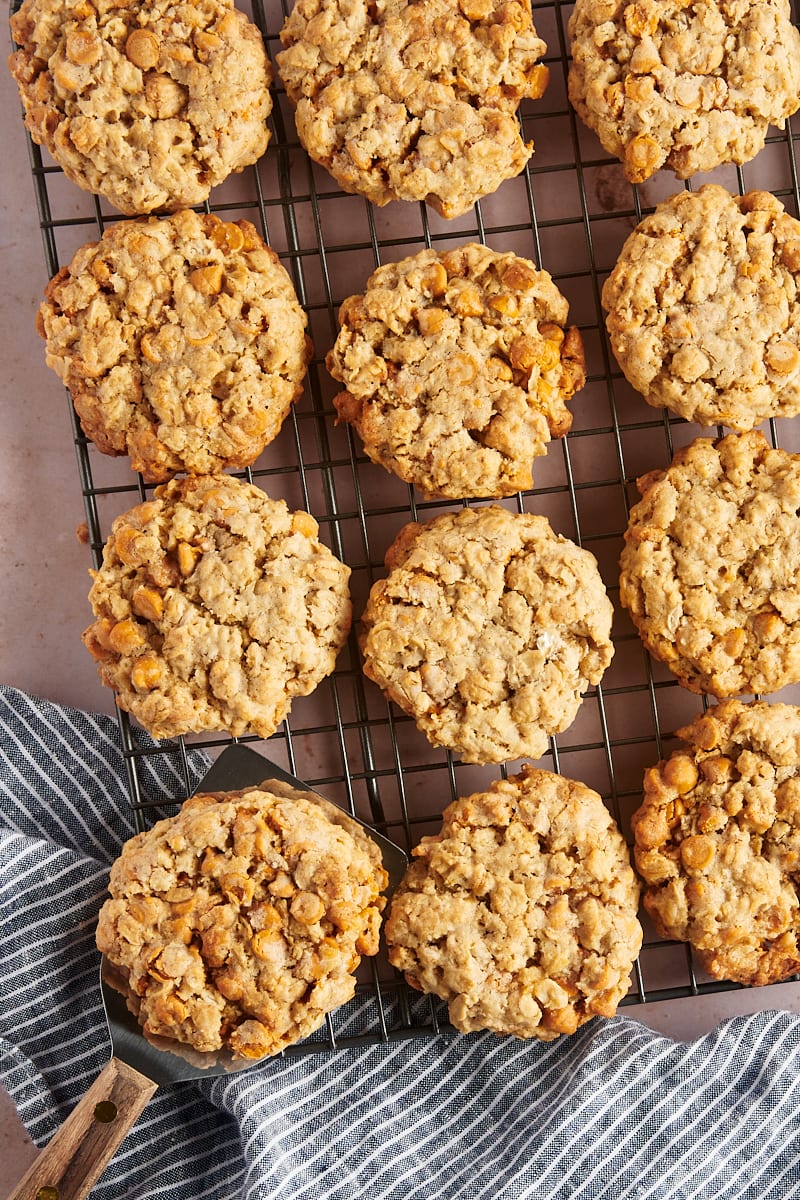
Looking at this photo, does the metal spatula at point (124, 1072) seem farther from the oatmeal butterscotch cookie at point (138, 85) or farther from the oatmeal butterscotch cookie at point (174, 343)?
the oatmeal butterscotch cookie at point (138, 85)

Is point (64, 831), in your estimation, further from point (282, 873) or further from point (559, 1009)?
point (559, 1009)

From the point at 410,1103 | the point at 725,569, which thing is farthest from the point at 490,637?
the point at 410,1103

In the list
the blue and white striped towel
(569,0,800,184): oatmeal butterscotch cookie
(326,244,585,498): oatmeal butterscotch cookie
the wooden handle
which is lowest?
the blue and white striped towel

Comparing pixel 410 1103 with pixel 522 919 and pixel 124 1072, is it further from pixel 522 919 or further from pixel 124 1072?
pixel 124 1072

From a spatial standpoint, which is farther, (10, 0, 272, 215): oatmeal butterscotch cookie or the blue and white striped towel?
the blue and white striped towel

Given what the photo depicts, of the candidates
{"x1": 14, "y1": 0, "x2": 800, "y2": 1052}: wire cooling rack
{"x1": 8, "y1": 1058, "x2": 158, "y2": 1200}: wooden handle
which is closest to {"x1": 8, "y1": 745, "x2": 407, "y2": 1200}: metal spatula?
{"x1": 8, "y1": 1058, "x2": 158, "y2": 1200}: wooden handle

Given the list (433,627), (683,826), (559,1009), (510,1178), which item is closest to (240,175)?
(433,627)

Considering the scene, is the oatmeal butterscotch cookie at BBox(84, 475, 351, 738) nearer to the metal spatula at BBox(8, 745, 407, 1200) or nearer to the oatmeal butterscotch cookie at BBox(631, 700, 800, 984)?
the metal spatula at BBox(8, 745, 407, 1200)
